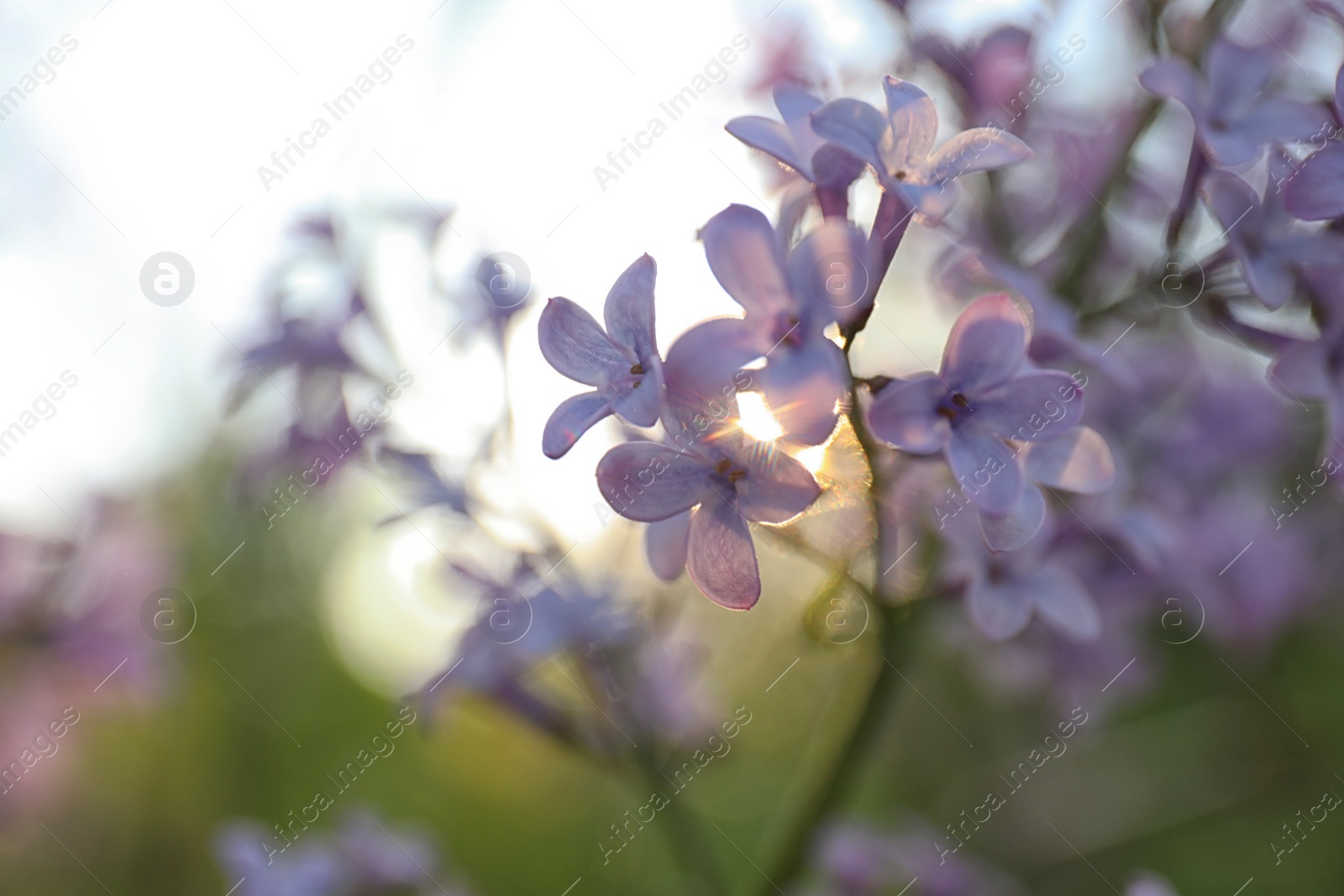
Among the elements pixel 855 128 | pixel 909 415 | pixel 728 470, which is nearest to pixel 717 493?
pixel 728 470

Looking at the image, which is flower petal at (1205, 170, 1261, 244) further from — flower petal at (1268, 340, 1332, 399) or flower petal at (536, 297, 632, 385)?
flower petal at (536, 297, 632, 385)

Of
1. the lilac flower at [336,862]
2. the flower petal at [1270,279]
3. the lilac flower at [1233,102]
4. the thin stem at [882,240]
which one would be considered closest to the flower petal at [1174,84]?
the lilac flower at [1233,102]

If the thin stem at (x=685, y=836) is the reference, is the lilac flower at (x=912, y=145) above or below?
above

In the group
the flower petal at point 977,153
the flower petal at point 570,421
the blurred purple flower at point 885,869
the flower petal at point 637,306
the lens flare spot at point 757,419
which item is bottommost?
the blurred purple flower at point 885,869

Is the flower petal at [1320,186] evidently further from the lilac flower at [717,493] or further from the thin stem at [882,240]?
the lilac flower at [717,493]

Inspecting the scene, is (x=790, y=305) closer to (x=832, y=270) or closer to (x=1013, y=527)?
(x=832, y=270)

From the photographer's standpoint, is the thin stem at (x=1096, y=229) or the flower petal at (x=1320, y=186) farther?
the thin stem at (x=1096, y=229)

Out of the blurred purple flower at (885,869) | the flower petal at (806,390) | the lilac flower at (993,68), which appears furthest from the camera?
the blurred purple flower at (885,869)

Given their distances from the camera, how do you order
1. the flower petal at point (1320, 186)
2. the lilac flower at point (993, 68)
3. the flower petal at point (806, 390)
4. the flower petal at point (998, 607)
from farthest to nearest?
the lilac flower at point (993, 68) → the flower petal at point (998, 607) → the flower petal at point (1320, 186) → the flower petal at point (806, 390)
